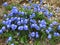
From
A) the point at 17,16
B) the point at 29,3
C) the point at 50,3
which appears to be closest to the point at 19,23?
the point at 17,16

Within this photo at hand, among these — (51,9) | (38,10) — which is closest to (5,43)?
(38,10)

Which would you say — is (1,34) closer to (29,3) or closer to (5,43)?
(5,43)

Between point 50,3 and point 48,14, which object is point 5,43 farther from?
point 50,3

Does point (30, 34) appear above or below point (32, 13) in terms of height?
below

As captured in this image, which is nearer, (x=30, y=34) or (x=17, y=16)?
(x=30, y=34)

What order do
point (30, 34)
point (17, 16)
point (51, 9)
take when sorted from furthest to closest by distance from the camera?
point (51, 9) → point (17, 16) → point (30, 34)

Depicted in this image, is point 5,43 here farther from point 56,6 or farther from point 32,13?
point 56,6

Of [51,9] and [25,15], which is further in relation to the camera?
[51,9]

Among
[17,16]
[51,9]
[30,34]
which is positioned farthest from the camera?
[51,9]

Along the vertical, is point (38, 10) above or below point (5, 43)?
above
